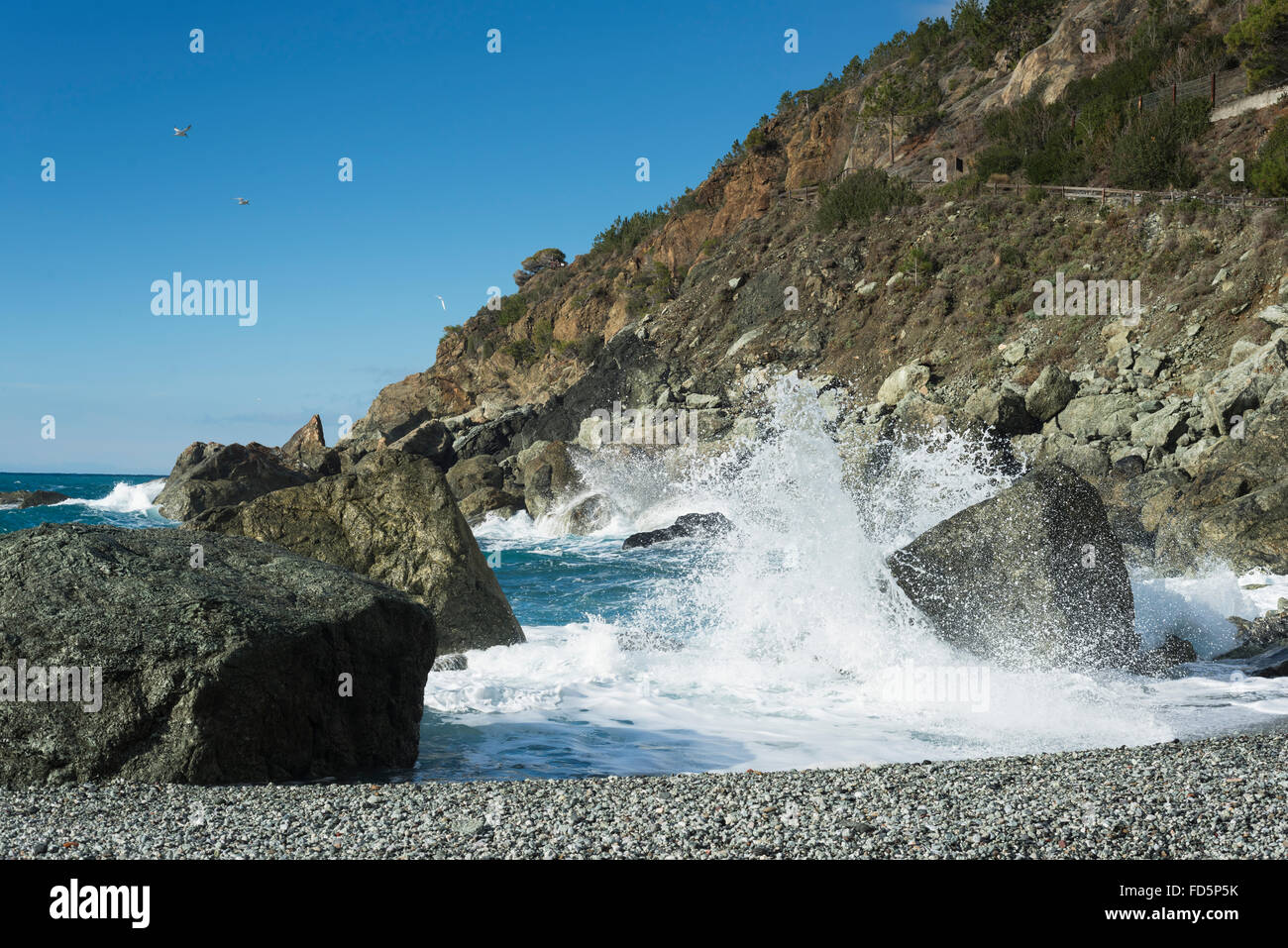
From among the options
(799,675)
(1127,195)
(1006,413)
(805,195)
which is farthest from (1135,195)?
(799,675)

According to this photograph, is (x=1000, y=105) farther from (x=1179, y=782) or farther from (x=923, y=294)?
(x=1179, y=782)

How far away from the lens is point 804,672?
9.76m

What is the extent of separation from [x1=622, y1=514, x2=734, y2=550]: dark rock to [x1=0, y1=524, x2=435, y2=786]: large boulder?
1677 cm

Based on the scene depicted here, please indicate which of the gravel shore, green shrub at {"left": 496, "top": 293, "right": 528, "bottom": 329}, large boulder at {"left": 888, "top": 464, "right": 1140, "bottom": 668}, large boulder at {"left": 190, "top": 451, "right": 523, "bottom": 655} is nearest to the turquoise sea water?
large boulder at {"left": 888, "top": 464, "right": 1140, "bottom": 668}

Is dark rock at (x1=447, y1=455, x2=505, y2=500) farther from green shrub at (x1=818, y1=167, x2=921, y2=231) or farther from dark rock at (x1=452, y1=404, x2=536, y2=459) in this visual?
green shrub at (x1=818, y1=167, x2=921, y2=231)

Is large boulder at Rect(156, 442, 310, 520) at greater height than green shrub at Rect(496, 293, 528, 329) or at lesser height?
lesser

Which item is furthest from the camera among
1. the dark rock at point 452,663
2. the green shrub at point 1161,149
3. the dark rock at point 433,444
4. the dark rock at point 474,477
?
the dark rock at point 433,444

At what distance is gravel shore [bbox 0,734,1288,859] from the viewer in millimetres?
4133

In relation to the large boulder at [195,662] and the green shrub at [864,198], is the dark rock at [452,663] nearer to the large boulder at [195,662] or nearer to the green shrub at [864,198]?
the large boulder at [195,662]

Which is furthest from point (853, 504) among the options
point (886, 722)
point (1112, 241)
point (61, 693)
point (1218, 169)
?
point (1218, 169)
